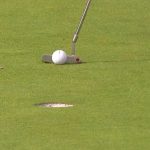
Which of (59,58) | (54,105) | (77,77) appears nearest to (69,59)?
(59,58)

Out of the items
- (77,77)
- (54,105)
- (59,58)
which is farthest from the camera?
(59,58)

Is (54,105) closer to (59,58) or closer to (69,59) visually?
(59,58)

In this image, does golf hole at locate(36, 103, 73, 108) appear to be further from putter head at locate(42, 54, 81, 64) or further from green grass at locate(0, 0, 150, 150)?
putter head at locate(42, 54, 81, 64)

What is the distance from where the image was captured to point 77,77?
48.5ft

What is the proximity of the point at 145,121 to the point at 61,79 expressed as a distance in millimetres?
3160

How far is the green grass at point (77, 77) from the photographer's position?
10.9 m

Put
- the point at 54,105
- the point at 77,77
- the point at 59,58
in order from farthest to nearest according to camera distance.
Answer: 1. the point at 59,58
2. the point at 77,77
3. the point at 54,105

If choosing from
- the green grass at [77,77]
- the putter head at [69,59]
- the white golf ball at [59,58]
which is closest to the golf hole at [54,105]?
the green grass at [77,77]

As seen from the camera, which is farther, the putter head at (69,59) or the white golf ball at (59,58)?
the putter head at (69,59)

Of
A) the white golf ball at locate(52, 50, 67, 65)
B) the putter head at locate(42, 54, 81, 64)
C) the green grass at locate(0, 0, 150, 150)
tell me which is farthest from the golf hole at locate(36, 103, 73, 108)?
the putter head at locate(42, 54, 81, 64)

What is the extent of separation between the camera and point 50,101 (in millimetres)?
12875

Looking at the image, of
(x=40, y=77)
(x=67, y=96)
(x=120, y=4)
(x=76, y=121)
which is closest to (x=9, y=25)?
(x=120, y=4)

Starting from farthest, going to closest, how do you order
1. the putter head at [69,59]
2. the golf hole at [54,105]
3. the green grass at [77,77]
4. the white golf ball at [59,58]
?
the putter head at [69,59]
the white golf ball at [59,58]
the golf hole at [54,105]
the green grass at [77,77]

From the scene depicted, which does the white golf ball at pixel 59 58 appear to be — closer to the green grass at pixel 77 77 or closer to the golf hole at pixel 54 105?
the green grass at pixel 77 77
